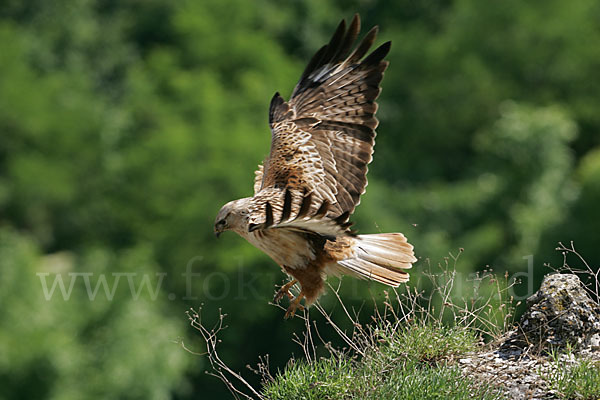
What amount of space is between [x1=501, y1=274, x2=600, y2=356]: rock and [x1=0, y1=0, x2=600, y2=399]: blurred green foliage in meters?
17.0

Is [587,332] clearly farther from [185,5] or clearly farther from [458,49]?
[185,5]

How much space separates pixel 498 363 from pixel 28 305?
21.5 meters

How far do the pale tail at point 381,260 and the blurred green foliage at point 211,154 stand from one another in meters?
16.5

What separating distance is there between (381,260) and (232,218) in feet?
3.75

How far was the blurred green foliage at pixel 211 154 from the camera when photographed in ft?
85.4

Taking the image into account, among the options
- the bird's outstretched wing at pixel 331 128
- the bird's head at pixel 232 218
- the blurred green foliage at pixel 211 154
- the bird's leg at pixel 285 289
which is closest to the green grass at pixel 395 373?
the bird's leg at pixel 285 289

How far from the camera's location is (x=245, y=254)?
99.8 ft

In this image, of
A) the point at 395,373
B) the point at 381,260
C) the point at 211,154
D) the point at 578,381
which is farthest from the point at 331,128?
the point at 211,154

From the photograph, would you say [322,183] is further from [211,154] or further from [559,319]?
[211,154]

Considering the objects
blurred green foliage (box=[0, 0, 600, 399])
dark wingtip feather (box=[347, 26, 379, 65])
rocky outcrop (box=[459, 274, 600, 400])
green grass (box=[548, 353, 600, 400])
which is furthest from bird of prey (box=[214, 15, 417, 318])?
blurred green foliage (box=[0, 0, 600, 399])

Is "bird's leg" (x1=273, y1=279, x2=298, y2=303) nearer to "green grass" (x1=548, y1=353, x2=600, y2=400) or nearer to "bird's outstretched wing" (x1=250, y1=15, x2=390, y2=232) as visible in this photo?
"bird's outstretched wing" (x1=250, y1=15, x2=390, y2=232)

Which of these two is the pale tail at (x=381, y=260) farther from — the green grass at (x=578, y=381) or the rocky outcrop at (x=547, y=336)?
the green grass at (x=578, y=381)

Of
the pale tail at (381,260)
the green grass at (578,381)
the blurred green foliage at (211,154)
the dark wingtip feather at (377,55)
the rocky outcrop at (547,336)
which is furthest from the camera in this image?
the blurred green foliage at (211,154)

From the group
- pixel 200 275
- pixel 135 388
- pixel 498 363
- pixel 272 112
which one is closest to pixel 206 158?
pixel 200 275
